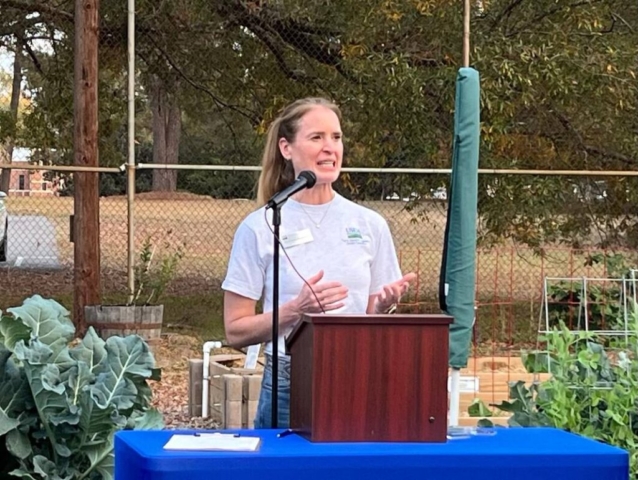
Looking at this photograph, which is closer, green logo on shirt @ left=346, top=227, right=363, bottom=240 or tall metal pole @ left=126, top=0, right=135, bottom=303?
green logo on shirt @ left=346, top=227, right=363, bottom=240

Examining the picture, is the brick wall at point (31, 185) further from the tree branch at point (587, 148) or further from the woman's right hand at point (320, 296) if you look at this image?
the woman's right hand at point (320, 296)

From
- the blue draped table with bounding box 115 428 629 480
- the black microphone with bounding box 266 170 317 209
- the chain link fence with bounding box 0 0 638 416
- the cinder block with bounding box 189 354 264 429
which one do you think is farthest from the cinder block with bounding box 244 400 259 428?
the blue draped table with bounding box 115 428 629 480

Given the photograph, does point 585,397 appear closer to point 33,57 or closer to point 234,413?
point 234,413

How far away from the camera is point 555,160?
40.5 ft

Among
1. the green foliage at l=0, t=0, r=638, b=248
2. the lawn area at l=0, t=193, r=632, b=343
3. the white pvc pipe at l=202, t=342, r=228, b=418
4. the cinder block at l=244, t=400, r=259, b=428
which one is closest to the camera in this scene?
the cinder block at l=244, t=400, r=259, b=428

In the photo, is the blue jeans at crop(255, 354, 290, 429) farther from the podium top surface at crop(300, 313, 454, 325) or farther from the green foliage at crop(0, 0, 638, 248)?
the green foliage at crop(0, 0, 638, 248)

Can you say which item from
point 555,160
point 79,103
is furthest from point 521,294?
point 79,103

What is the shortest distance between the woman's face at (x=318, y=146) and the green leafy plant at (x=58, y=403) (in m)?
1.38

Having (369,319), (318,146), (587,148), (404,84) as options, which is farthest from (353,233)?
(587,148)

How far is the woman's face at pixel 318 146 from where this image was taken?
3.35 m

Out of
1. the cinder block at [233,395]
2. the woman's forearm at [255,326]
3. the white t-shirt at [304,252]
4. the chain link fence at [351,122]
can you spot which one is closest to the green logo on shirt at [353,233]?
the white t-shirt at [304,252]

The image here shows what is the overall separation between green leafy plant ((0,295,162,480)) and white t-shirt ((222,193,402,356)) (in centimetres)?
110

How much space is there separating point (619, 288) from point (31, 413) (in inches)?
295

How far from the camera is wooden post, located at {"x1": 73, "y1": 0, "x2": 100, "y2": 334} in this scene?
402 inches
